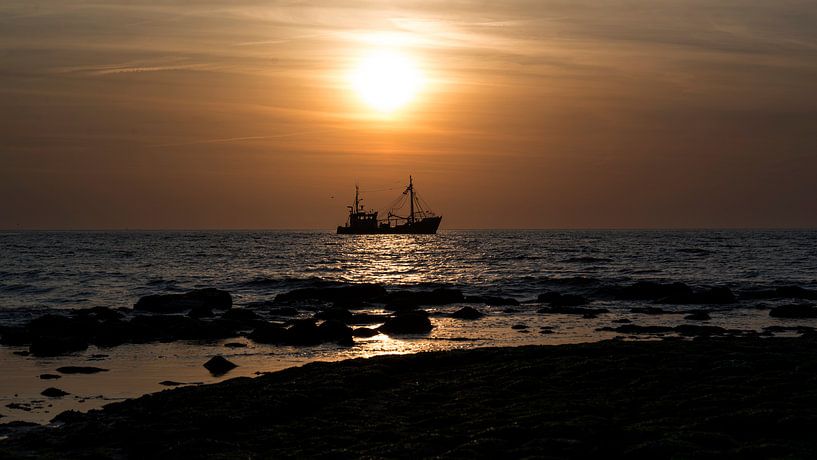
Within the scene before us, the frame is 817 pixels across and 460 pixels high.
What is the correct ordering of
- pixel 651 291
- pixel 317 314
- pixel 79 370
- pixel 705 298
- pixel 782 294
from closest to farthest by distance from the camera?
pixel 79 370 < pixel 317 314 < pixel 705 298 < pixel 782 294 < pixel 651 291

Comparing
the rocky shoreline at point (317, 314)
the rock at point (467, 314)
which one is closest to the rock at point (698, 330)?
the rocky shoreline at point (317, 314)

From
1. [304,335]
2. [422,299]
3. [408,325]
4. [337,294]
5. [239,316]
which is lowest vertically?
[337,294]

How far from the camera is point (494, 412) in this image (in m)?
17.9

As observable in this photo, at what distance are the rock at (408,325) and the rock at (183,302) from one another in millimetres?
15919

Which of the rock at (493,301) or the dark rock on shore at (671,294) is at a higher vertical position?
the dark rock on shore at (671,294)

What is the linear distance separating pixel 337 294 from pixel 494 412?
1718 inches

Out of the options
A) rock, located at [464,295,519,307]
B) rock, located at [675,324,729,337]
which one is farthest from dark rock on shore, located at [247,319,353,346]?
rock, located at [464,295,519,307]

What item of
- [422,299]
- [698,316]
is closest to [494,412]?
[698,316]

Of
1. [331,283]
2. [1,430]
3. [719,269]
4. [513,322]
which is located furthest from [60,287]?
[719,269]

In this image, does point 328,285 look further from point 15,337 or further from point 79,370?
point 79,370

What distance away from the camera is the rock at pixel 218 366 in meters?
27.5

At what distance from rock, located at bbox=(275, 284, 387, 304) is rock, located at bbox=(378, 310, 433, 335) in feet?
62.2

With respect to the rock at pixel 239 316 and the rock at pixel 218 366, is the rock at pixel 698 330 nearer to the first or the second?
the rock at pixel 218 366

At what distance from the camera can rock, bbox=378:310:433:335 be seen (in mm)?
39688
